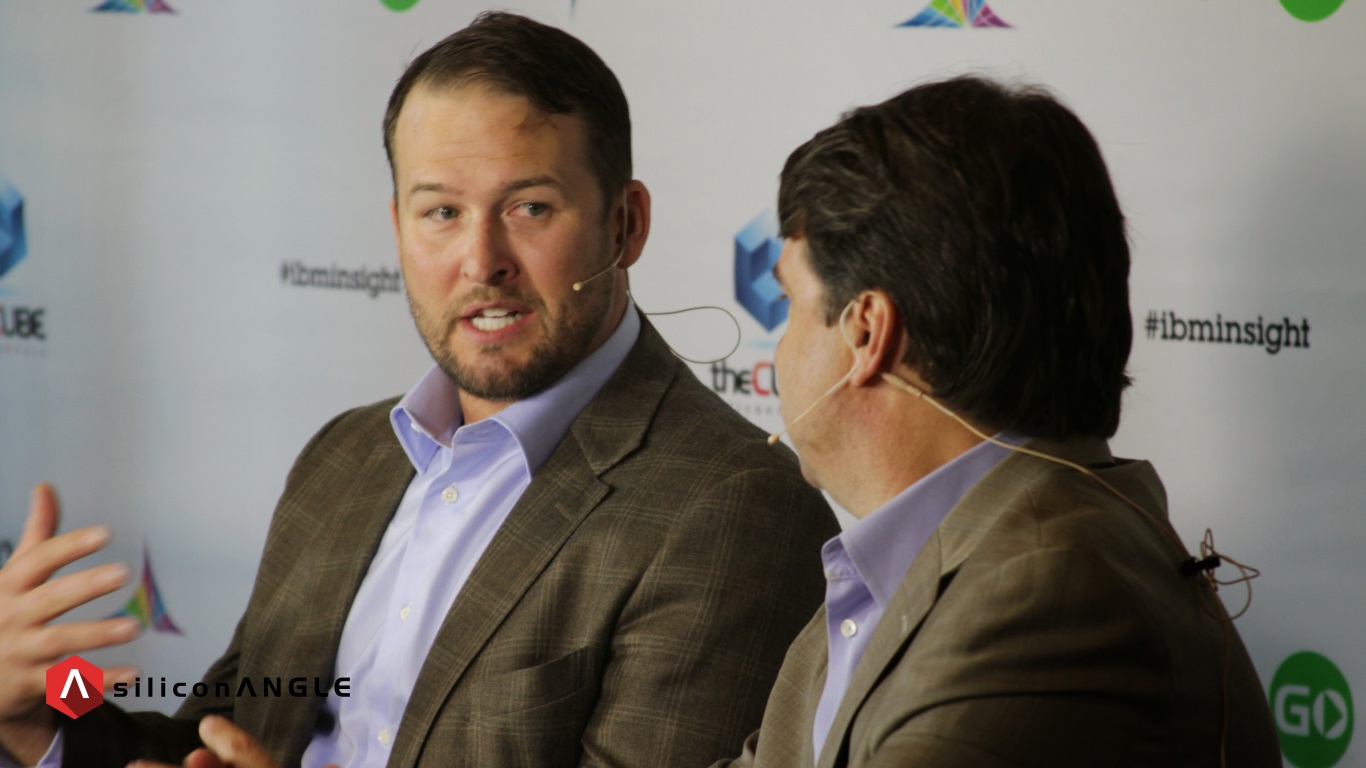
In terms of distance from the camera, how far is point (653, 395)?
6.46 ft

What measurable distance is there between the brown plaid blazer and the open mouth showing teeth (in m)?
0.17

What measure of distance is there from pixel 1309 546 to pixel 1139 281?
0.49 metres

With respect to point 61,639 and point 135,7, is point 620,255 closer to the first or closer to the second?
point 61,639

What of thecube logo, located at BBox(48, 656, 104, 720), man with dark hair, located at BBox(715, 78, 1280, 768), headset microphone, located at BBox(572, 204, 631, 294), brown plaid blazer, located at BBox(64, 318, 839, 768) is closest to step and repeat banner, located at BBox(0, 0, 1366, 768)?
headset microphone, located at BBox(572, 204, 631, 294)

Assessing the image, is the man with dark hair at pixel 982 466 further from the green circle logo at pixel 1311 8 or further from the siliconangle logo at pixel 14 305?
the siliconangle logo at pixel 14 305

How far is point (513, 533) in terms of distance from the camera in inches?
73.2

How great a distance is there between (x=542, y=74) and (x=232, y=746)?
0.98 m

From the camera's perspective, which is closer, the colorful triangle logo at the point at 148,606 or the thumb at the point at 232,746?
the thumb at the point at 232,746

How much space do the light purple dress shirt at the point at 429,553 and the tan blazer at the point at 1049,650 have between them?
2.66 ft

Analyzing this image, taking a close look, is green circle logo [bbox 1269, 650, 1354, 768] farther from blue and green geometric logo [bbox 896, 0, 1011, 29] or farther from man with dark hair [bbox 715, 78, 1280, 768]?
blue and green geometric logo [bbox 896, 0, 1011, 29]

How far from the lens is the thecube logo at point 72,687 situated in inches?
70.9

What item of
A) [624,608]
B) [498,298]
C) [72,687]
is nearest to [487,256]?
[498,298]

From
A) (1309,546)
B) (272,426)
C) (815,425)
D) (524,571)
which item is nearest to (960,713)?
(815,425)

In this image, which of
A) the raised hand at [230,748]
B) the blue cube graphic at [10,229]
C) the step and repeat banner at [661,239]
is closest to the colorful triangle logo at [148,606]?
the step and repeat banner at [661,239]
